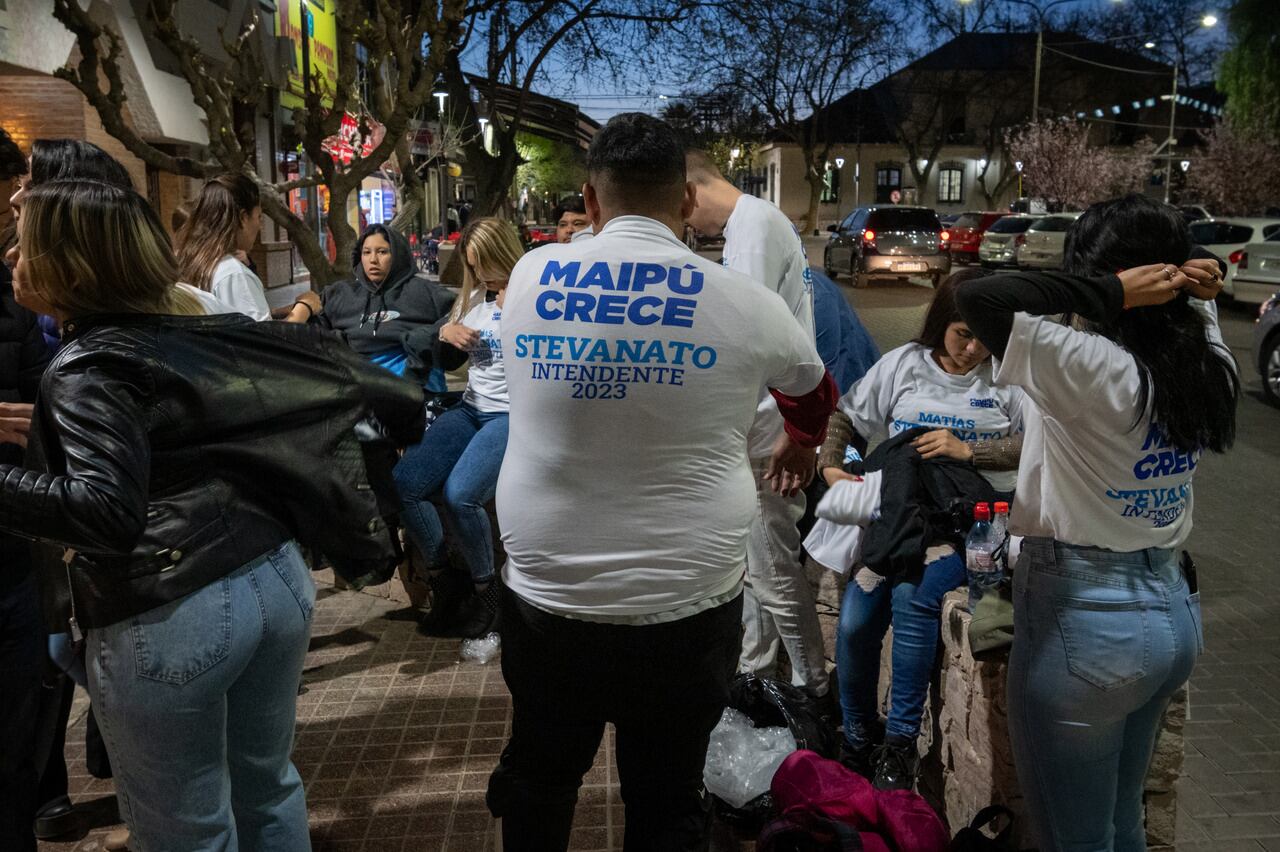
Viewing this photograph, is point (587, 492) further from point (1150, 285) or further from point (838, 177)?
point (838, 177)

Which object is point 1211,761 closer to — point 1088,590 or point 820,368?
point 1088,590

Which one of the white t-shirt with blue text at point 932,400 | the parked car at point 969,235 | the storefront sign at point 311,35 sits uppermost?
the storefront sign at point 311,35

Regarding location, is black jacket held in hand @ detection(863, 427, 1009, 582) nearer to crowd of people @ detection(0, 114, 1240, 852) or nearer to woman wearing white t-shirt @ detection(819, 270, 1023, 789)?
woman wearing white t-shirt @ detection(819, 270, 1023, 789)

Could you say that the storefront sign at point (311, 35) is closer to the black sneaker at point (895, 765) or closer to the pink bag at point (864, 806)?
the black sneaker at point (895, 765)

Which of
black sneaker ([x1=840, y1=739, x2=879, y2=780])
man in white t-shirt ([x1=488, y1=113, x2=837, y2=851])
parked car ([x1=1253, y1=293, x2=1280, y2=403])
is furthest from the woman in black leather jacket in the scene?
parked car ([x1=1253, y1=293, x2=1280, y2=403])

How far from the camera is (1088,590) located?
225 centimetres

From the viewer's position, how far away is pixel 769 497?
3795mm

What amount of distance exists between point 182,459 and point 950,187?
70998 mm

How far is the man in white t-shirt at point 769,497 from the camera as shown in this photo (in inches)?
139

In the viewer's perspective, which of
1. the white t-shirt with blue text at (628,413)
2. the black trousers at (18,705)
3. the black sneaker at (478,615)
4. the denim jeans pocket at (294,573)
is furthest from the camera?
the black sneaker at (478,615)

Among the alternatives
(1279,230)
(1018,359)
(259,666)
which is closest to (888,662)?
(1018,359)

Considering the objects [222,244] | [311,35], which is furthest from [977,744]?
[311,35]

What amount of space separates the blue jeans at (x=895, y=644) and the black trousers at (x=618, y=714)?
1378mm

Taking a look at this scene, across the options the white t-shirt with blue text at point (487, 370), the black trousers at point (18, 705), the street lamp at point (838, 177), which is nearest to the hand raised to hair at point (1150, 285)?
the black trousers at point (18, 705)
